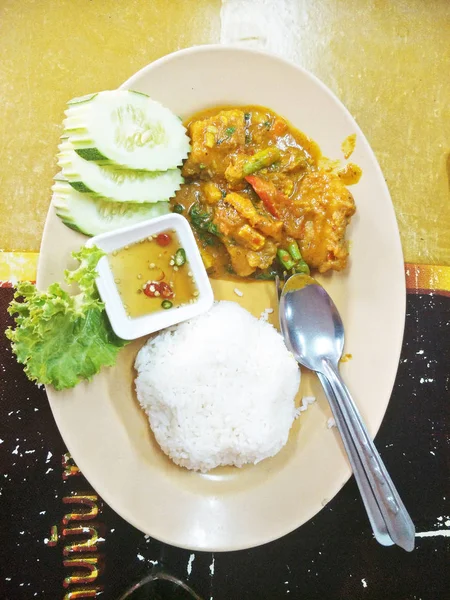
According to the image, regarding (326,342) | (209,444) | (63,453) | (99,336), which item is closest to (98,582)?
(63,453)

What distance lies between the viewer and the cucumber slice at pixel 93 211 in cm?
250

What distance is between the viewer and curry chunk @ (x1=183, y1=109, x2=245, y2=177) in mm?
2613

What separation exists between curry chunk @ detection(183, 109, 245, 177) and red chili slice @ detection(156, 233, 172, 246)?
412 mm

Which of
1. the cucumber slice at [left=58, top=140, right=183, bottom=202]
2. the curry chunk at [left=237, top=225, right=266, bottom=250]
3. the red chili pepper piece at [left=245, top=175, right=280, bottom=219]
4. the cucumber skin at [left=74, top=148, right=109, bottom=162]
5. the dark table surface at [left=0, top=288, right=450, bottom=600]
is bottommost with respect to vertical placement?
the dark table surface at [left=0, top=288, right=450, bottom=600]

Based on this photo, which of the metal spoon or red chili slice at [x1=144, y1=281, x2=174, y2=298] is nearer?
the metal spoon

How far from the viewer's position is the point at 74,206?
8.21ft

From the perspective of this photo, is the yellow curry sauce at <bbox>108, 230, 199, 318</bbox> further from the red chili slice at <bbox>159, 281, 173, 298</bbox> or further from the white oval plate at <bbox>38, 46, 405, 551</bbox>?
the white oval plate at <bbox>38, 46, 405, 551</bbox>

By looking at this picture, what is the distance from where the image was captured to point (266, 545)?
3.07 metres

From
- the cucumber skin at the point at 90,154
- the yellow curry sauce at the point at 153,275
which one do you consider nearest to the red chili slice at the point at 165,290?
the yellow curry sauce at the point at 153,275

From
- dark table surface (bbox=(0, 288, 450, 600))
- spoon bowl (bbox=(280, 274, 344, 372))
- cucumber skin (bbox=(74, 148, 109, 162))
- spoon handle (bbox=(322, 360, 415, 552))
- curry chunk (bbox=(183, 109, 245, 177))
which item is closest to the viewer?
cucumber skin (bbox=(74, 148, 109, 162))

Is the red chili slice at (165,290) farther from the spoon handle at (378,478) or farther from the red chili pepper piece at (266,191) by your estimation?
the spoon handle at (378,478)

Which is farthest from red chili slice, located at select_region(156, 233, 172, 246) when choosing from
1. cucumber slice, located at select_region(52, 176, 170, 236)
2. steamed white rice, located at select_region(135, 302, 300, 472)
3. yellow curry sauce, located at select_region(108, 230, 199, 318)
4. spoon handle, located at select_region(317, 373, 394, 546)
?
spoon handle, located at select_region(317, 373, 394, 546)

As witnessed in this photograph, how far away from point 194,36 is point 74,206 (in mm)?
1465

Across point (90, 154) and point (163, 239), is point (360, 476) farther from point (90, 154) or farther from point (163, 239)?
point (90, 154)
